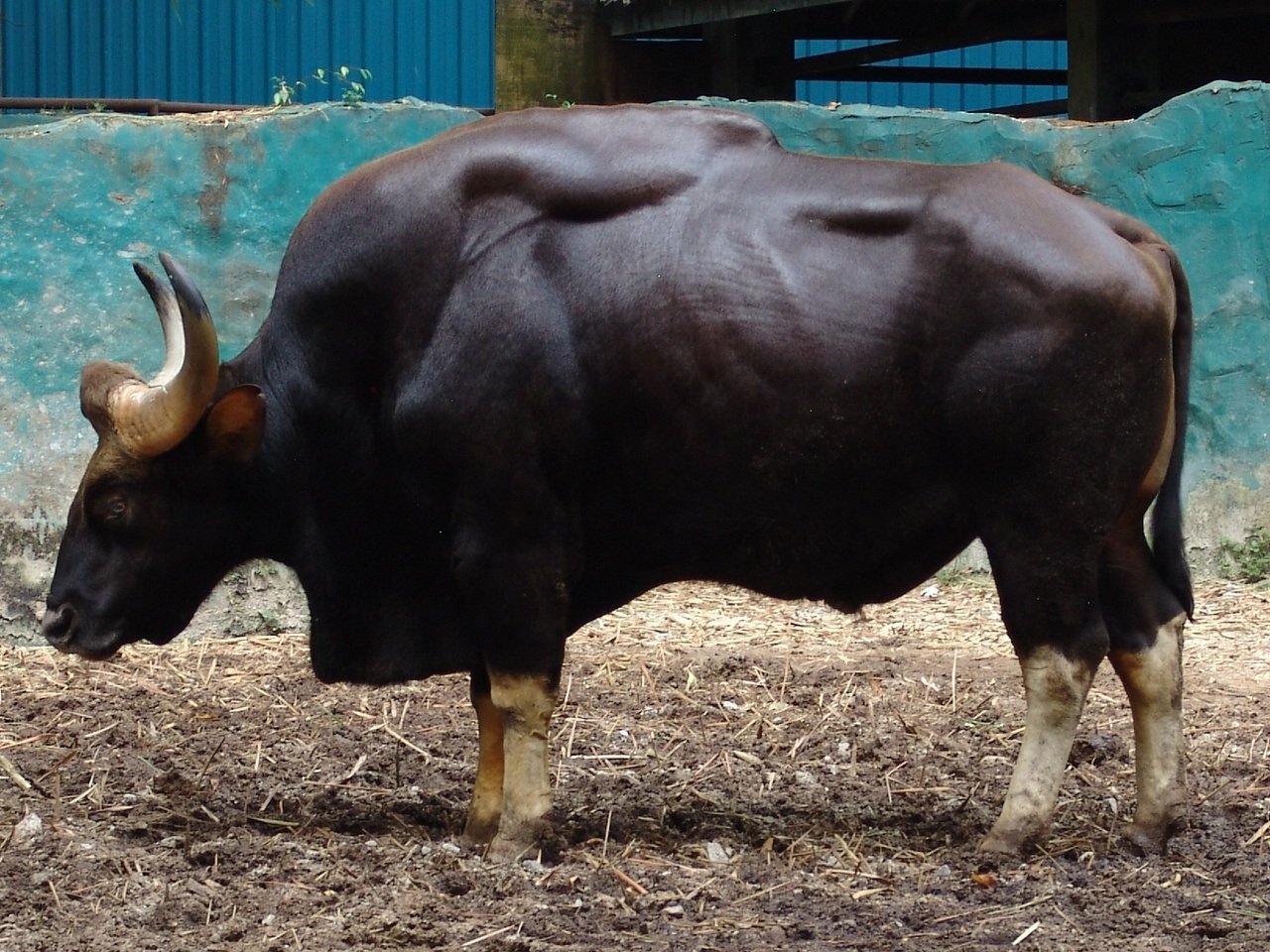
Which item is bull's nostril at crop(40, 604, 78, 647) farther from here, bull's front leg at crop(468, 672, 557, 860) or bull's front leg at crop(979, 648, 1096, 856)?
bull's front leg at crop(979, 648, 1096, 856)

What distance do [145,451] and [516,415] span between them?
1107mm

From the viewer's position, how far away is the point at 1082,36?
1017 cm

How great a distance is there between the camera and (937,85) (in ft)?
46.2

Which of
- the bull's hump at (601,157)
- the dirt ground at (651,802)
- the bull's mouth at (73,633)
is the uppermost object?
the bull's hump at (601,157)

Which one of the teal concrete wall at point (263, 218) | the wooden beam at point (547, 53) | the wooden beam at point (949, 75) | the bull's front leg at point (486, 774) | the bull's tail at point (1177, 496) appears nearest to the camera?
the bull's tail at point (1177, 496)

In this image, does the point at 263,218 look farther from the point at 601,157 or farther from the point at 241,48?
the point at 241,48

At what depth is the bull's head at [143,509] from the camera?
482 cm

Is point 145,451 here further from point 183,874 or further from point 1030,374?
point 1030,374

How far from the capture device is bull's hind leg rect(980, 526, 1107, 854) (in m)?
4.46

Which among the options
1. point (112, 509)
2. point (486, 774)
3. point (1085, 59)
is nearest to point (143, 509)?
point (112, 509)

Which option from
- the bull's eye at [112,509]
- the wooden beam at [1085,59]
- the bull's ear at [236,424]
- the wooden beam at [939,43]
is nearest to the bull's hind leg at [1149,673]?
the bull's ear at [236,424]

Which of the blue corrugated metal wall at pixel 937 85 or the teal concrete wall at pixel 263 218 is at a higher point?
the blue corrugated metal wall at pixel 937 85

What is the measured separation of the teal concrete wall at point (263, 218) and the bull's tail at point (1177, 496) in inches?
133

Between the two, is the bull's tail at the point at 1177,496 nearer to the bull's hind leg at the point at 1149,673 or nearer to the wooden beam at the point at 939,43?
the bull's hind leg at the point at 1149,673
